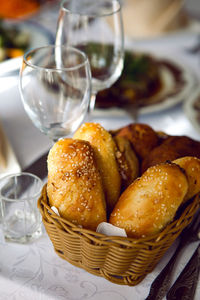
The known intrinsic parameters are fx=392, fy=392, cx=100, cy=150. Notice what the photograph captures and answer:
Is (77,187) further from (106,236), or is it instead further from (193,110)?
(193,110)

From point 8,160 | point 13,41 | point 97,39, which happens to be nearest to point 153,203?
point 8,160

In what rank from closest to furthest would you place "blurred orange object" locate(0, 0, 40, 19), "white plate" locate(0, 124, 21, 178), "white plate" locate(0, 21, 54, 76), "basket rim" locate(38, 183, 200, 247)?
"basket rim" locate(38, 183, 200, 247) → "white plate" locate(0, 124, 21, 178) → "white plate" locate(0, 21, 54, 76) → "blurred orange object" locate(0, 0, 40, 19)

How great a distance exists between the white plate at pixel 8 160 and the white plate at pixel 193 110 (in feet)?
1.49

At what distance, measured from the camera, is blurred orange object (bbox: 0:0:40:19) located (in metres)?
1.75

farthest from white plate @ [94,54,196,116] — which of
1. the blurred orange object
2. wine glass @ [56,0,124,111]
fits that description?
the blurred orange object

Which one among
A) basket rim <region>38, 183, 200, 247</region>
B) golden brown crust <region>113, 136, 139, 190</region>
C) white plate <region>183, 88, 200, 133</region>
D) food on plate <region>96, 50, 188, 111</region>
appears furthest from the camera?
food on plate <region>96, 50, 188, 111</region>

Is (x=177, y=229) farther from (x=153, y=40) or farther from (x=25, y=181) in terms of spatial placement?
(x=153, y=40)

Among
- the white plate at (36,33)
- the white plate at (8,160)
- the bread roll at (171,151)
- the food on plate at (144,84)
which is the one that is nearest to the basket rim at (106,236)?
the bread roll at (171,151)

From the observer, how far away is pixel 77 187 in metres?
0.58

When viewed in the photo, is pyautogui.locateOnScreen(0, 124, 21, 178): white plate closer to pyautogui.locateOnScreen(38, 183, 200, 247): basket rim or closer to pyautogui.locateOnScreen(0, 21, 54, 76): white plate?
pyautogui.locateOnScreen(38, 183, 200, 247): basket rim

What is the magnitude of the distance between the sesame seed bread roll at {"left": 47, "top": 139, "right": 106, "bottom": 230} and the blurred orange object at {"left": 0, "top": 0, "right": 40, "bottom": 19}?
1320mm

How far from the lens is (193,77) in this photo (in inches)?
48.8

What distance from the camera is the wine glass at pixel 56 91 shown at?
0.69 m

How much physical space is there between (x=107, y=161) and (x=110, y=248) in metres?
0.15
